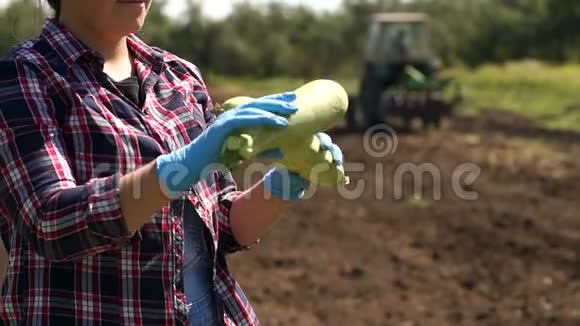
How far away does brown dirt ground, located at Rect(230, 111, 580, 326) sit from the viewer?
4582mm

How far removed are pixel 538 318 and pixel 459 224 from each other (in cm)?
196

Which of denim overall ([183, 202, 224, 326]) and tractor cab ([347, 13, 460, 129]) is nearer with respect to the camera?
denim overall ([183, 202, 224, 326])

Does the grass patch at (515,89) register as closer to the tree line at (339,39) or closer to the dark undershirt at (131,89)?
the tree line at (339,39)

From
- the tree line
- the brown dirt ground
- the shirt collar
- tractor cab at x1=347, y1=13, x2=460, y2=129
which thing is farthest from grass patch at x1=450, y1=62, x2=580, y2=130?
the shirt collar

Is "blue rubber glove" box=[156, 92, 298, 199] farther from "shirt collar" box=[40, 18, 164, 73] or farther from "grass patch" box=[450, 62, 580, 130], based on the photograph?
"grass patch" box=[450, 62, 580, 130]

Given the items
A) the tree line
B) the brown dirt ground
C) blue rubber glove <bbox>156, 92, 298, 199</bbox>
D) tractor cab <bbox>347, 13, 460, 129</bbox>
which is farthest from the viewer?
the tree line

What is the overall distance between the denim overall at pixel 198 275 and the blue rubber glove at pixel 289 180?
15cm

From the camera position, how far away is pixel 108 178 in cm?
132

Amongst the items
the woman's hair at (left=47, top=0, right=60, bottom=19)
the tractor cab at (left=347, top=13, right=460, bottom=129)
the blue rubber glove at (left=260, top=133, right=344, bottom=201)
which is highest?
the woman's hair at (left=47, top=0, right=60, bottom=19)

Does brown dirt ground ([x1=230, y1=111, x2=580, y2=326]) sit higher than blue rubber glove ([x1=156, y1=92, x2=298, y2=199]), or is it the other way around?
blue rubber glove ([x1=156, y1=92, x2=298, y2=199])

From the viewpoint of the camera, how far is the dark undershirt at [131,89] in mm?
1473

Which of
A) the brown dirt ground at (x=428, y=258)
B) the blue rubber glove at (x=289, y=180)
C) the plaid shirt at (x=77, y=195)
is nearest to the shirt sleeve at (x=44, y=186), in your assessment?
the plaid shirt at (x=77, y=195)

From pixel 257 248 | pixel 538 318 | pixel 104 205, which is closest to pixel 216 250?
pixel 104 205

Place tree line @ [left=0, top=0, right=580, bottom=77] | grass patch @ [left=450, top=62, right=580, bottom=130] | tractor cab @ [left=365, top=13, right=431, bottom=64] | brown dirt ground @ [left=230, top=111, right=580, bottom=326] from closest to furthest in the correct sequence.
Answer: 1. brown dirt ground @ [left=230, top=111, right=580, bottom=326]
2. tractor cab @ [left=365, top=13, right=431, bottom=64]
3. grass patch @ [left=450, top=62, right=580, bottom=130]
4. tree line @ [left=0, top=0, right=580, bottom=77]
